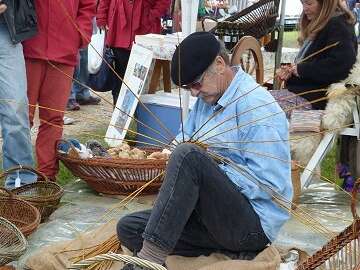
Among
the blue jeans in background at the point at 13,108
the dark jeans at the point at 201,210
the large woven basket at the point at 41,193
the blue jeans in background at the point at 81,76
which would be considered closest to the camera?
the dark jeans at the point at 201,210

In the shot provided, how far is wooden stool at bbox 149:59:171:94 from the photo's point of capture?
210 inches

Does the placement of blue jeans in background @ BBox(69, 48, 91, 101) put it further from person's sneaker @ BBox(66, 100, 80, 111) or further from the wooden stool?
the wooden stool

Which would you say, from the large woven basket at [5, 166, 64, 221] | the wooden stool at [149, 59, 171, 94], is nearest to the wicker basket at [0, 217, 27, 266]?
the large woven basket at [5, 166, 64, 221]

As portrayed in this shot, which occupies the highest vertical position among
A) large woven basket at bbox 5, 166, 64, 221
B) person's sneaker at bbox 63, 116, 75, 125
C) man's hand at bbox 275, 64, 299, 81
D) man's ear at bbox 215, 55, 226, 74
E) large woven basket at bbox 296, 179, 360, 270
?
man's ear at bbox 215, 55, 226, 74

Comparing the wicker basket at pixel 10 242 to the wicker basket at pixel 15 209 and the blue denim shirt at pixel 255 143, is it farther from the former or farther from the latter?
the blue denim shirt at pixel 255 143

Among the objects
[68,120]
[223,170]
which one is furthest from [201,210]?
[68,120]

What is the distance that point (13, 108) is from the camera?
3611mm

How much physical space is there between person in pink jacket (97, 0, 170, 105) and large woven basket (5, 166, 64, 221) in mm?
1831

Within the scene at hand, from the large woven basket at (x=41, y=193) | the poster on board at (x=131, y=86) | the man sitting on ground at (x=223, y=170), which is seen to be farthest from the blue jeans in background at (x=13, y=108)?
the man sitting on ground at (x=223, y=170)

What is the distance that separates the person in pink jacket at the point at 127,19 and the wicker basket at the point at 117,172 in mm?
1610

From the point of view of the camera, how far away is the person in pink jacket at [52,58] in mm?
3807

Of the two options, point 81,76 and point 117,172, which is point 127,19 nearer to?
point 81,76

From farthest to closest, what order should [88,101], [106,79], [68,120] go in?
[88,101]
[68,120]
[106,79]

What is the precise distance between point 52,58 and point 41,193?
0.74 metres
